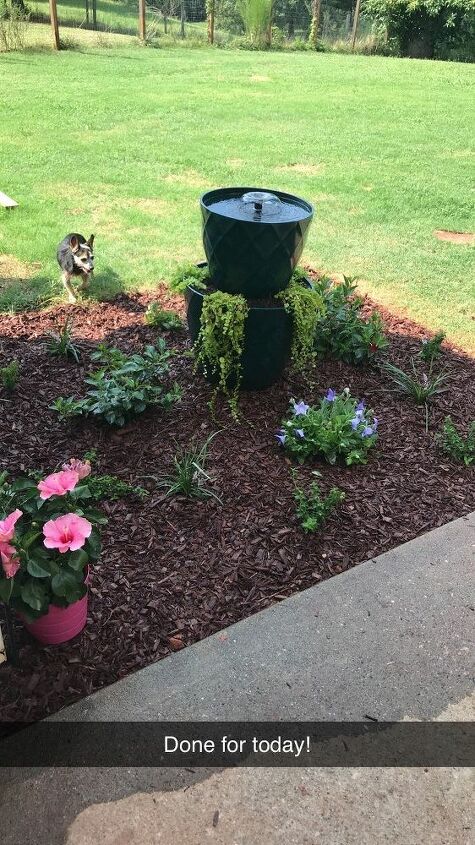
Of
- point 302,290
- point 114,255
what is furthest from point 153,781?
point 114,255

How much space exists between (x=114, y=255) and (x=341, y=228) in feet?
8.26

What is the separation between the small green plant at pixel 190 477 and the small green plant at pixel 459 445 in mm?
1294

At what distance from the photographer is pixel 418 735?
6.61 ft

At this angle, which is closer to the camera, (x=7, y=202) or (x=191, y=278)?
(x=191, y=278)

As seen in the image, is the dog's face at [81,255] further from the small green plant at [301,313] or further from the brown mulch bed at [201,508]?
the small green plant at [301,313]

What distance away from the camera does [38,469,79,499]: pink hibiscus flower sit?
2033mm

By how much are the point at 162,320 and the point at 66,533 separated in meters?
2.59

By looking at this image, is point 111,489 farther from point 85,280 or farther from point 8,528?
point 85,280

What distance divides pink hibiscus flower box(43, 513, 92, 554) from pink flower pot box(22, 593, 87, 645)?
254 mm

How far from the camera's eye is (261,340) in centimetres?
337

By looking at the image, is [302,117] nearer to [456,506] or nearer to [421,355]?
[421,355]

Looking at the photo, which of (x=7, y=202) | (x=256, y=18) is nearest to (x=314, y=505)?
(x=7, y=202)

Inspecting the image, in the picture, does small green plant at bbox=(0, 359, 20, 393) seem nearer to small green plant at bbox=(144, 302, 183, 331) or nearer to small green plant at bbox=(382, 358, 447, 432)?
small green plant at bbox=(144, 302, 183, 331)

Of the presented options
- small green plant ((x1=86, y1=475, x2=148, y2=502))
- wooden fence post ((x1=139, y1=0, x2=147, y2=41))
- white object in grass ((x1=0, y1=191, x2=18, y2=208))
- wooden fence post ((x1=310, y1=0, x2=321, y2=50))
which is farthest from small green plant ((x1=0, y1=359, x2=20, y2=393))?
wooden fence post ((x1=310, y1=0, x2=321, y2=50))
